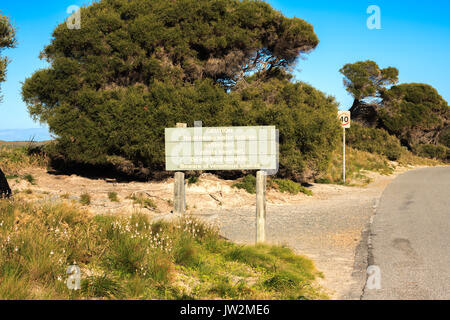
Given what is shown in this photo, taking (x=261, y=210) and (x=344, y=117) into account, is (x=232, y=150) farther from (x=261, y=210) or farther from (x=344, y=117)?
(x=344, y=117)

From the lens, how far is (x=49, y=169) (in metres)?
17.6

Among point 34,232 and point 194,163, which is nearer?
point 34,232

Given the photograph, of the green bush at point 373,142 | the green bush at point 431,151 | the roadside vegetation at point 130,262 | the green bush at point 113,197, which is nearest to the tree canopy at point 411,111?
the green bush at point 431,151

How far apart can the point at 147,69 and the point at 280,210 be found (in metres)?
8.14

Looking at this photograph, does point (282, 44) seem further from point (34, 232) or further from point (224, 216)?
point (34, 232)

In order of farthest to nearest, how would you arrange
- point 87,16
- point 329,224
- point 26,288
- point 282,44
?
point 282,44, point 87,16, point 329,224, point 26,288

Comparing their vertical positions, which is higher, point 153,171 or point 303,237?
point 153,171

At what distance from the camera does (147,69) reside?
16.6 m

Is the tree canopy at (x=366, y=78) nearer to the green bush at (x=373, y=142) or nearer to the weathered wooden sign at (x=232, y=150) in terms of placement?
the green bush at (x=373, y=142)

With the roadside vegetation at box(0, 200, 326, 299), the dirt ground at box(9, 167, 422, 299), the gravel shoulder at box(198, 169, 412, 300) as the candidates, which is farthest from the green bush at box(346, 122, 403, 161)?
the roadside vegetation at box(0, 200, 326, 299)

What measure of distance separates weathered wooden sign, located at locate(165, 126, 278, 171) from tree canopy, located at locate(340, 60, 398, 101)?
38786 mm

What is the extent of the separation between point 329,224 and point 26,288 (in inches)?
299

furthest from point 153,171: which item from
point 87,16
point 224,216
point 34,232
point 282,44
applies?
point 34,232

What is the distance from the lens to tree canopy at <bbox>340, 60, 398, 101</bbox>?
142ft
